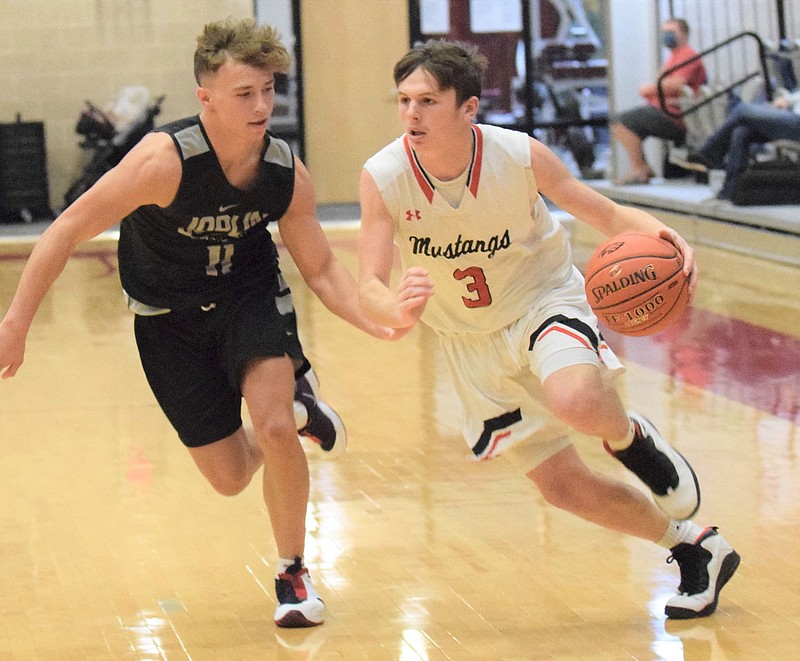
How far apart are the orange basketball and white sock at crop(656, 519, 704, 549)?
1.76 feet

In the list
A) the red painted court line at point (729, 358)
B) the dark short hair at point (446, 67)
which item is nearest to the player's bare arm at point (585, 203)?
the dark short hair at point (446, 67)

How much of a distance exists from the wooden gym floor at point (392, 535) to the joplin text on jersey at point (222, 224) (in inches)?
40.9

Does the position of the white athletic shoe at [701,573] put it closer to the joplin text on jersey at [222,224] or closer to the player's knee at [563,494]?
the player's knee at [563,494]

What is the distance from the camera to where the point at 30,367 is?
277 inches

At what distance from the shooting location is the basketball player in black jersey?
3.34 m

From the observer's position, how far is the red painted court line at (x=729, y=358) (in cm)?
592

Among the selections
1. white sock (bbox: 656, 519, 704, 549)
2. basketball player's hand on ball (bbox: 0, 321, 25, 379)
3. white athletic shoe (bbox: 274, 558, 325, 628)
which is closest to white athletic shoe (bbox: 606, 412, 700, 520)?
white sock (bbox: 656, 519, 704, 549)

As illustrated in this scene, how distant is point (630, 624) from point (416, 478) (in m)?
1.56

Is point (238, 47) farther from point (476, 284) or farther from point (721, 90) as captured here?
point (721, 90)

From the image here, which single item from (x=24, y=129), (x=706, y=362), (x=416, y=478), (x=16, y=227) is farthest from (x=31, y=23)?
(x=416, y=478)

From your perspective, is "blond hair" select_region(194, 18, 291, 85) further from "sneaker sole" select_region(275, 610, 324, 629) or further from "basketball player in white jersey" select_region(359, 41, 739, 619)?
"sneaker sole" select_region(275, 610, 324, 629)

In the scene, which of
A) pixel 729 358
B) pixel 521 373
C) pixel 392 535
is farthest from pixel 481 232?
pixel 729 358

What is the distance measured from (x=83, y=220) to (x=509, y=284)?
1124mm

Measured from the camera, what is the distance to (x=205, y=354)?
367 centimetres
